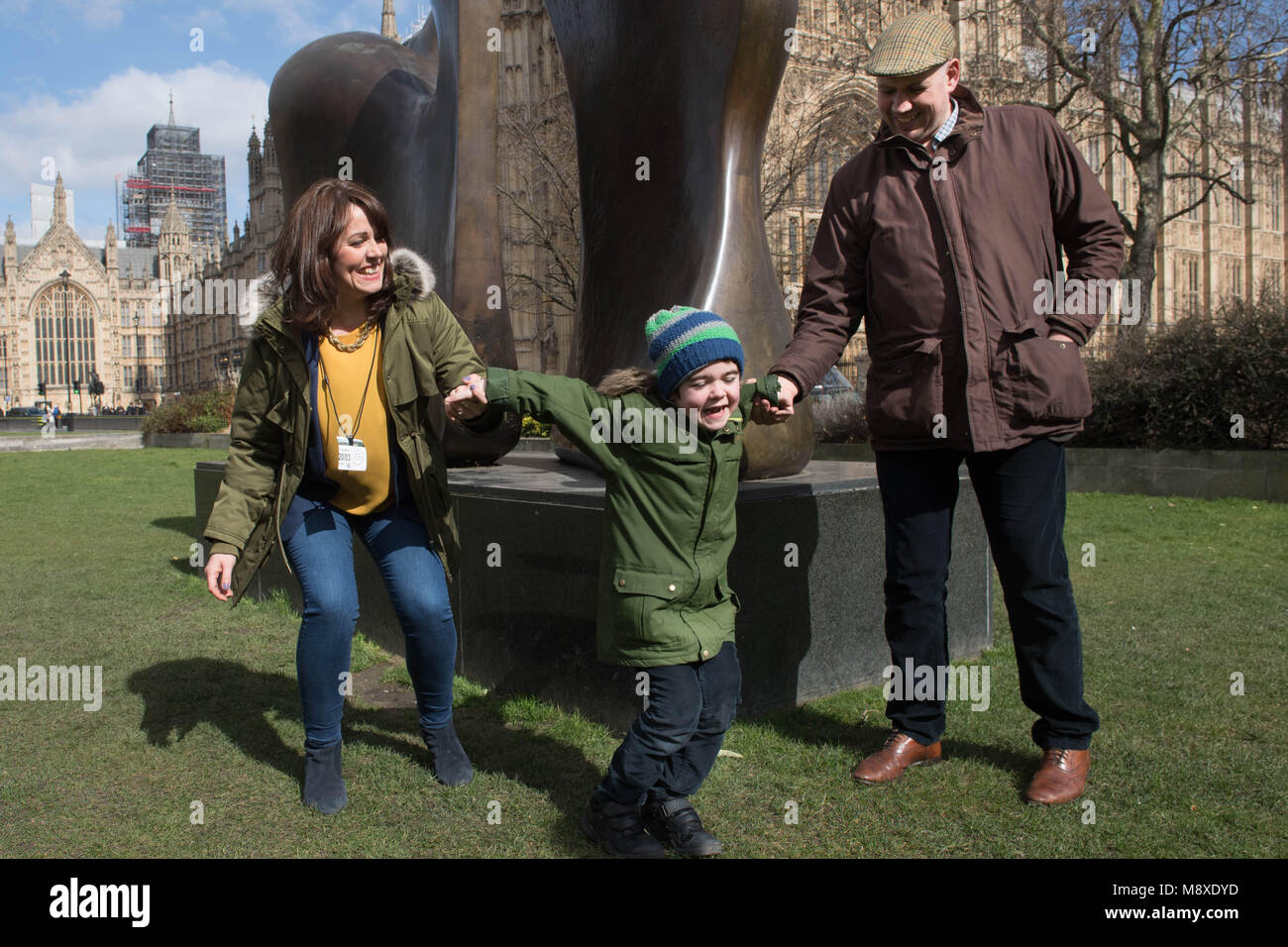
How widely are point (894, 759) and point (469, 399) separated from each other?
1595mm

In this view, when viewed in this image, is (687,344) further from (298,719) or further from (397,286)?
(298,719)

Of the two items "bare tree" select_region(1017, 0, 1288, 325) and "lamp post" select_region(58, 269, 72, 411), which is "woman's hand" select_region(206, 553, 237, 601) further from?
"lamp post" select_region(58, 269, 72, 411)

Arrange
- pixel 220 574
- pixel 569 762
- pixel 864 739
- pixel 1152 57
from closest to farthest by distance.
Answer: pixel 220 574 → pixel 569 762 → pixel 864 739 → pixel 1152 57

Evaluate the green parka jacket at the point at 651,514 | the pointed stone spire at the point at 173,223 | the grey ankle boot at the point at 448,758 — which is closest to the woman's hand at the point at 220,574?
the grey ankle boot at the point at 448,758

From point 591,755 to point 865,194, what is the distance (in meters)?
1.89

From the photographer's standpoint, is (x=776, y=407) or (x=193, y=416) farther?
(x=193, y=416)

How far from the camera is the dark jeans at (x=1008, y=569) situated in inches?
107

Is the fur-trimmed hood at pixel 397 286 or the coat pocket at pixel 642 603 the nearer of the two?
the coat pocket at pixel 642 603

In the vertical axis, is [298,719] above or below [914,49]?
below

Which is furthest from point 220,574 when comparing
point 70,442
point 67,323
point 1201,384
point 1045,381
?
point 67,323

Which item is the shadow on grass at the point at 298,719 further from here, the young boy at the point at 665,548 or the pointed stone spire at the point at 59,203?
the pointed stone spire at the point at 59,203

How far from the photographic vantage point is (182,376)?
9175 centimetres

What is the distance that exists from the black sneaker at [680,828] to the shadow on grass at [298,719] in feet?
→ 0.59

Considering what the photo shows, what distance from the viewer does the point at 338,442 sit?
8.95ft
